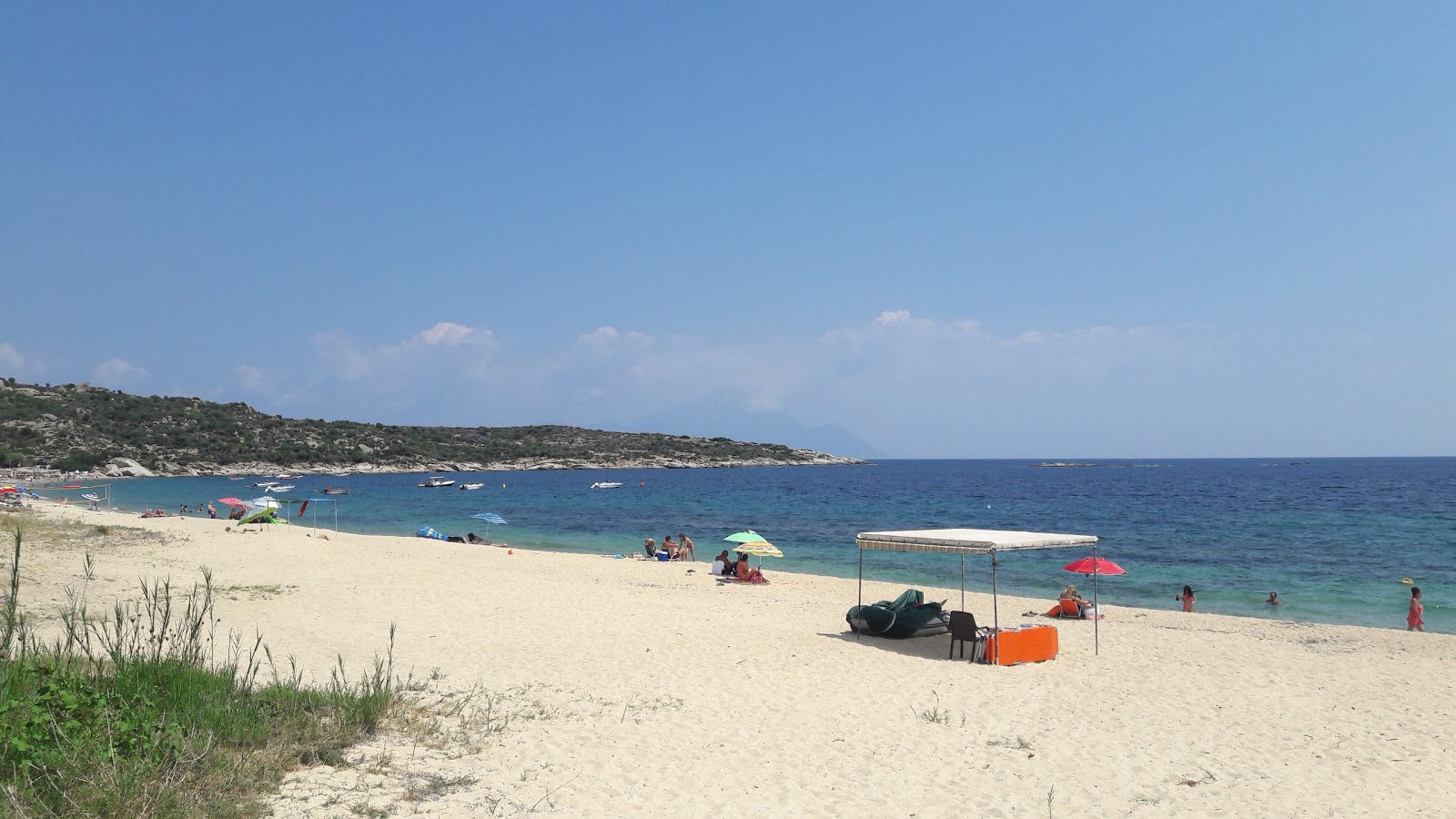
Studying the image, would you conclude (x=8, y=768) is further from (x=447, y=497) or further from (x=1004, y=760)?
(x=447, y=497)

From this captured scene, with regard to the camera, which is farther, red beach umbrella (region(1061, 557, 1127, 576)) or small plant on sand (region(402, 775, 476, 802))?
red beach umbrella (region(1061, 557, 1127, 576))

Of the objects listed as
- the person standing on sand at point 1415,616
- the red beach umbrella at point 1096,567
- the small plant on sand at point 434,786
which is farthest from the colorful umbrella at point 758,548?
the small plant on sand at point 434,786

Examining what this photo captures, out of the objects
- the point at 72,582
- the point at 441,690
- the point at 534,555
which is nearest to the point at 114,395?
the point at 534,555

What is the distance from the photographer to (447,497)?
67438 mm

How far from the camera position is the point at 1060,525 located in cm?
4391

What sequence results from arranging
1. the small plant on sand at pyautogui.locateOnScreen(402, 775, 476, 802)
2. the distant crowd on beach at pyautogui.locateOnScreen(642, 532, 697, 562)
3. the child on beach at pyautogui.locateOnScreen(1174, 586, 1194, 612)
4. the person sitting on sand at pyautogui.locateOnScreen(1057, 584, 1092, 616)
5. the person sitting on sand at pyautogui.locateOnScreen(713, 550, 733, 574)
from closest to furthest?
1. the small plant on sand at pyautogui.locateOnScreen(402, 775, 476, 802)
2. the person sitting on sand at pyautogui.locateOnScreen(1057, 584, 1092, 616)
3. the child on beach at pyautogui.locateOnScreen(1174, 586, 1194, 612)
4. the person sitting on sand at pyautogui.locateOnScreen(713, 550, 733, 574)
5. the distant crowd on beach at pyautogui.locateOnScreen(642, 532, 697, 562)

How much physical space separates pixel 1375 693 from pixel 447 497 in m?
64.4

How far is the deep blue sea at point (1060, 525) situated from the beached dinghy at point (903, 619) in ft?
14.8

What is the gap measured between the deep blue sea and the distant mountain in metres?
7.71

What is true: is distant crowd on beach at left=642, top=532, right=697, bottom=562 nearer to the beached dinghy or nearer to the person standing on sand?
the beached dinghy

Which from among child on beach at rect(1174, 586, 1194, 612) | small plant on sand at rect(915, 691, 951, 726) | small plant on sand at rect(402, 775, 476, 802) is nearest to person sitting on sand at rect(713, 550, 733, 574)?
child on beach at rect(1174, 586, 1194, 612)

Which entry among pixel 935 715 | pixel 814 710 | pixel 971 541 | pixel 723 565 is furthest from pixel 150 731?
pixel 723 565

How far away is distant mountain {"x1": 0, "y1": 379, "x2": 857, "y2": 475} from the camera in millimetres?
83750

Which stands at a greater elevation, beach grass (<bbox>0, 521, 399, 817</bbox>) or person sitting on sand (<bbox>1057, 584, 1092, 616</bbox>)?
beach grass (<bbox>0, 521, 399, 817</bbox>)
